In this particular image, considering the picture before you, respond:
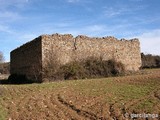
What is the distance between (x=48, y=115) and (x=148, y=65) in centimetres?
3276

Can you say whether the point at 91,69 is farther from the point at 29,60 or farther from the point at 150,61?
the point at 150,61

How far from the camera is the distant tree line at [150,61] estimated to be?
142 feet

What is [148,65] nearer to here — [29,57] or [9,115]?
[29,57]

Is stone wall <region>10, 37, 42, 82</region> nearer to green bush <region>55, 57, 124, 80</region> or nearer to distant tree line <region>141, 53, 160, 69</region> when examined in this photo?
green bush <region>55, 57, 124, 80</region>

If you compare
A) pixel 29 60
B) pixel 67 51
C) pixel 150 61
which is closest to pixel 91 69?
pixel 67 51

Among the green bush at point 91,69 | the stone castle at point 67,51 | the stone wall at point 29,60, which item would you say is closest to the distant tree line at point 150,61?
the stone castle at point 67,51

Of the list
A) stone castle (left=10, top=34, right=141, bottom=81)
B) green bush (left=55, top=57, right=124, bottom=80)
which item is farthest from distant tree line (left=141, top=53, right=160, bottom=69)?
green bush (left=55, top=57, right=124, bottom=80)

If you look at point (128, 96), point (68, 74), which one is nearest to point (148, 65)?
point (68, 74)

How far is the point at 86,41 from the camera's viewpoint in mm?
31453

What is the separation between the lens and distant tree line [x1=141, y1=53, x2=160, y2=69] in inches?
1703

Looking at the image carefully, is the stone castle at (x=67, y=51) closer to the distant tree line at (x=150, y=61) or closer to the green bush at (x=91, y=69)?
the green bush at (x=91, y=69)

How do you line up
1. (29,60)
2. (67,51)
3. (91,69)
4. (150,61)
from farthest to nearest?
(150,61), (29,60), (67,51), (91,69)

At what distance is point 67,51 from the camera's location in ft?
98.3

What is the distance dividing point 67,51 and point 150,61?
18.3 meters
